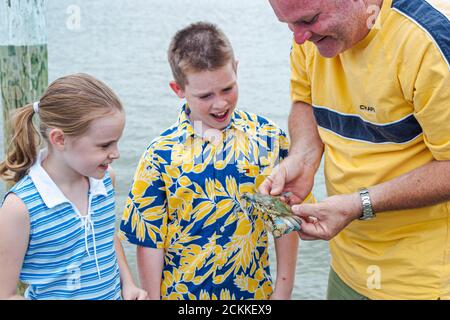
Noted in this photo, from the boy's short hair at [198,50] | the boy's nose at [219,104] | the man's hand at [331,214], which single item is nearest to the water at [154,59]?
the boy's short hair at [198,50]

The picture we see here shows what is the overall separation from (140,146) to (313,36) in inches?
262

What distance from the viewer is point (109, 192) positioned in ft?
9.79

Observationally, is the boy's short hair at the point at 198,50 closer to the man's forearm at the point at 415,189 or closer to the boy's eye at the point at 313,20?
the boy's eye at the point at 313,20

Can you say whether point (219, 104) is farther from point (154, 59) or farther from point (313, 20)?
point (154, 59)

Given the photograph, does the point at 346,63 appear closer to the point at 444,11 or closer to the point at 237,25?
the point at 444,11

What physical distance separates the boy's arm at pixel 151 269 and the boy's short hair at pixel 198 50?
0.80 metres

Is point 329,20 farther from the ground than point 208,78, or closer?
farther from the ground

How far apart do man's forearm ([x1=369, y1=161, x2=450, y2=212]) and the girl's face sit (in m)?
1.09

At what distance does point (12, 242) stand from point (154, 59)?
36.7 ft

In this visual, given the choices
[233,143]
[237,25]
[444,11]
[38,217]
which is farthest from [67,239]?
[237,25]

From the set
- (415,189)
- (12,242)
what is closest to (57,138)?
(12,242)

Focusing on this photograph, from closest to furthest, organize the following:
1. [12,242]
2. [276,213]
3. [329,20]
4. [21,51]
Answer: [329,20], [12,242], [276,213], [21,51]

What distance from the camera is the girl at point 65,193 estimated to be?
2633 mm

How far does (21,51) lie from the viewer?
434 cm
